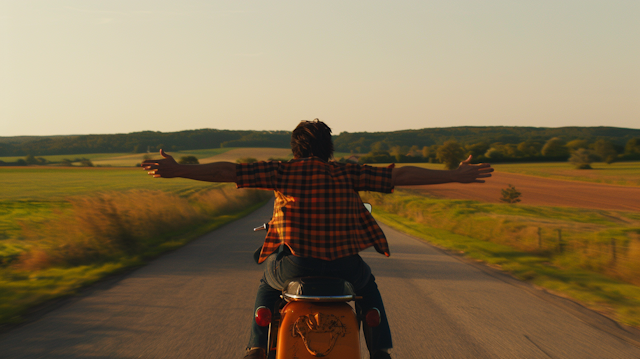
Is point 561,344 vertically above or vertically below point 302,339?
below

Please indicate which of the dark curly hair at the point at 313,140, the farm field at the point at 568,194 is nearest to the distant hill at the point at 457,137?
the farm field at the point at 568,194

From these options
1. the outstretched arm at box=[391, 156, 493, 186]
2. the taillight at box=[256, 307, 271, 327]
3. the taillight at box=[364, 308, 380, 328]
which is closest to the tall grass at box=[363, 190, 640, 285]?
the outstretched arm at box=[391, 156, 493, 186]

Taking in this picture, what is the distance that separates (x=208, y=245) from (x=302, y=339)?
10.3m

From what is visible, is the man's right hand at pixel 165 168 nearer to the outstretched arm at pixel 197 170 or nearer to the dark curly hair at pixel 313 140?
the outstretched arm at pixel 197 170

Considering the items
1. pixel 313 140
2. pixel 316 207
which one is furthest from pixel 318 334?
pixel 313 140

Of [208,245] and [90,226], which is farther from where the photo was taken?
[208,245]

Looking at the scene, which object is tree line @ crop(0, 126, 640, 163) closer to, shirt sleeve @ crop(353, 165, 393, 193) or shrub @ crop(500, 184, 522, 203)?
shrub @ crop(500, 184, 522, 203)

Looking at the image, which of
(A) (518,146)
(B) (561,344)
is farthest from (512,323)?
(A) (518,146)

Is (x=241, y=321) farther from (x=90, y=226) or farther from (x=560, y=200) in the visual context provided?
(x=560, y=200)

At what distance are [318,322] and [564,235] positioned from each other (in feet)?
39.3

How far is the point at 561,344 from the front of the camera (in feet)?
15.4

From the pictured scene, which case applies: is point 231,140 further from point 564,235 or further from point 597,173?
point 564,235

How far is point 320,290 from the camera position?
267 centimetres

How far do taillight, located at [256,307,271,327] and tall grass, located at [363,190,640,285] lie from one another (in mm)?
8530
